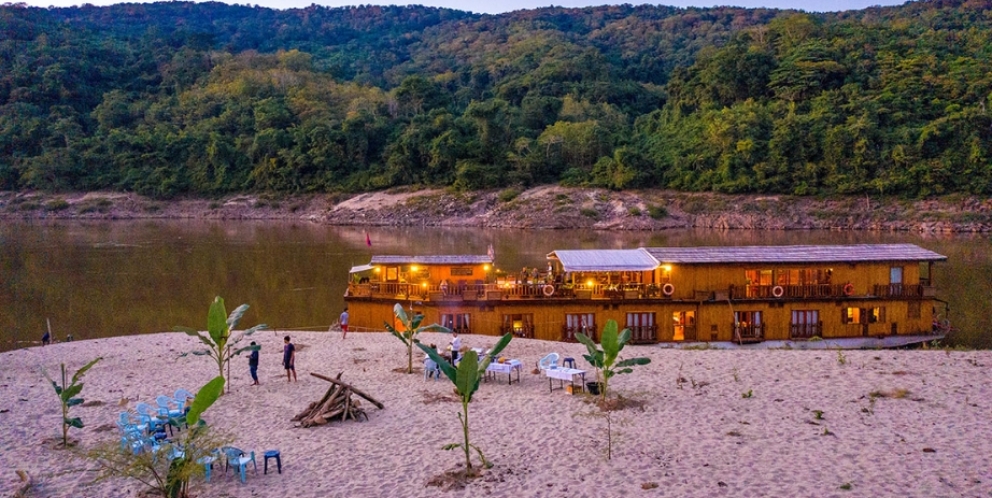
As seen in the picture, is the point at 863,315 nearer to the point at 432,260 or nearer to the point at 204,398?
the point at 432,260

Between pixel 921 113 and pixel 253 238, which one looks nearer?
pixel 253 238

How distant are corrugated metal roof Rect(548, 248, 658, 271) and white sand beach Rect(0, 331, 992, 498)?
6.30m

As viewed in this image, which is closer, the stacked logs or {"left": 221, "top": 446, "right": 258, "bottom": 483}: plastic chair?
{"left": 221, "top": 446, "right": 258, "bottom": 483}: plastic chair

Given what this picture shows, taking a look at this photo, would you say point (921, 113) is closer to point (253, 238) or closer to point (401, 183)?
point (401, 183)

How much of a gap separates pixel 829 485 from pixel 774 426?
290 cm

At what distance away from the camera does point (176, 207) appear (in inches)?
4026

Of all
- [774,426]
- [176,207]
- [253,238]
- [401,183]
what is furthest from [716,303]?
[176,207]

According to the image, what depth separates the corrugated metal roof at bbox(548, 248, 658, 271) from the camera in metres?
27.0

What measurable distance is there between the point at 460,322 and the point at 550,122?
90215mm

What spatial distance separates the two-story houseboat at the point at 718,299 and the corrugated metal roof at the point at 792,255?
37 mm

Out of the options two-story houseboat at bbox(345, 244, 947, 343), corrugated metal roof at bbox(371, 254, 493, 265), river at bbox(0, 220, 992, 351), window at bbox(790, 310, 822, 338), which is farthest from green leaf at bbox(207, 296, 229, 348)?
window at bbox(790, 310, 822, 338)

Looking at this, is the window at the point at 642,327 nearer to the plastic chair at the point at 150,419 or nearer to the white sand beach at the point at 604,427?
the white sand beach at the point at 604,427

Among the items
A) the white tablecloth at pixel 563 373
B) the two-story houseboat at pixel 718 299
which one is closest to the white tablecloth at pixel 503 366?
the white tablecloth at pixel 563 373

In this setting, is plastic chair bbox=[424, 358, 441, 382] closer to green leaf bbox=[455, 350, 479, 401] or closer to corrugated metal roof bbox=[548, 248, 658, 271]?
green leaf bbox=[455, 350, 479, 401]
